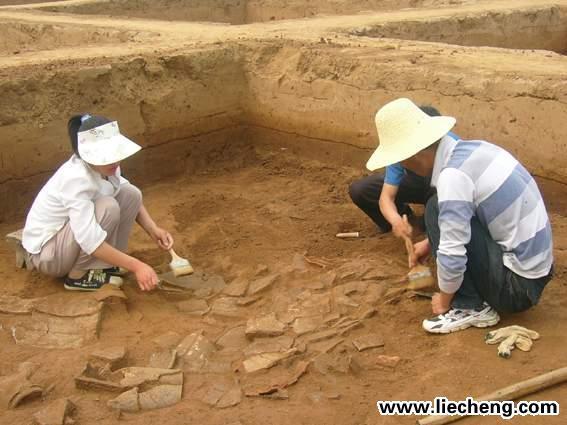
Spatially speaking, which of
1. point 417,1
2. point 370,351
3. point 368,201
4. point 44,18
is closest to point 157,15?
point 44,18

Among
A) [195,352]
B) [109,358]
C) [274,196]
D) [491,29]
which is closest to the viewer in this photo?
[109,358]

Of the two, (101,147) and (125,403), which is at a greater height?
(101,147)

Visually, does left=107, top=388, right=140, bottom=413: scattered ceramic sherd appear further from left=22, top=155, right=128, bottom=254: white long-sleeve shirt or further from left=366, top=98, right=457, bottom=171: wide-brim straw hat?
left=366, top=98, right=457, bottom=171: wide-brim straw hat

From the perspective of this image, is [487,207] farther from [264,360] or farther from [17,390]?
[17,390]

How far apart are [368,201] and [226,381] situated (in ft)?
5.59

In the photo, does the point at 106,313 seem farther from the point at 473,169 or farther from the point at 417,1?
the point at 417,1

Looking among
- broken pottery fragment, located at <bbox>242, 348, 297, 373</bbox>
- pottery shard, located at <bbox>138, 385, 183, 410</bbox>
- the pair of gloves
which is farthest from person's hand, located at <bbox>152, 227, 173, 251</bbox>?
the pair of gloves

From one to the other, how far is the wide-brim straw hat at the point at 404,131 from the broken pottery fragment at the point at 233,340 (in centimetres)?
103

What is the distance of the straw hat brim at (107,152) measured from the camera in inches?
132

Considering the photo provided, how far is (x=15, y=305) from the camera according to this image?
3545 millimetres

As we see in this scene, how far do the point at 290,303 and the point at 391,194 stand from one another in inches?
30.5

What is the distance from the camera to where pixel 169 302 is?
374 centimetres

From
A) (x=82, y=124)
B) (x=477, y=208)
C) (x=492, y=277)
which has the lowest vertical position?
(x=492, y=277)

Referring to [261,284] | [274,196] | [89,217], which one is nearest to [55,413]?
[89,217]
